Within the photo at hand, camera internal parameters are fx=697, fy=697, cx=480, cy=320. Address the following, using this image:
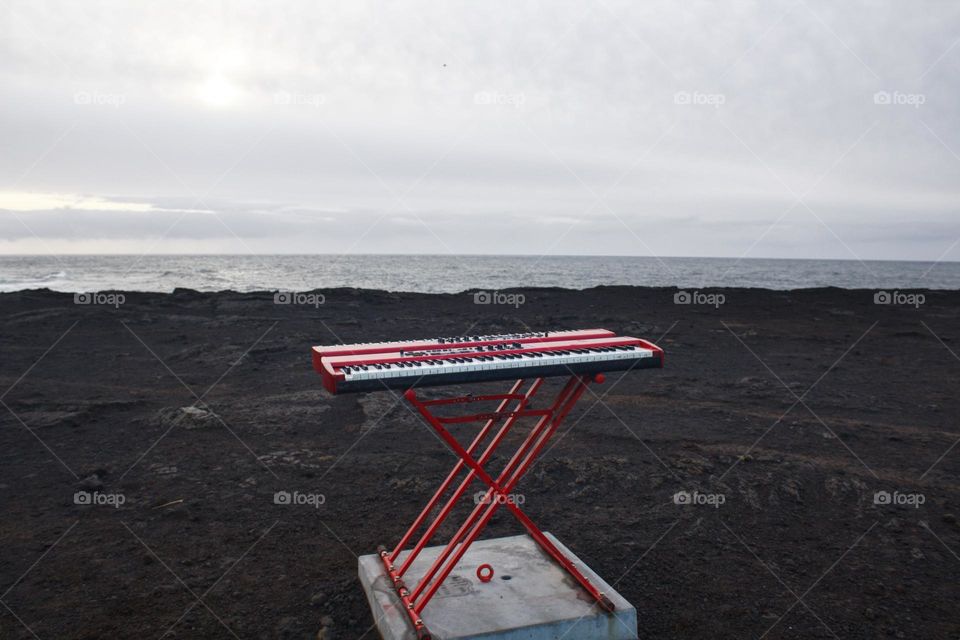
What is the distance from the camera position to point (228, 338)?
18.8 m

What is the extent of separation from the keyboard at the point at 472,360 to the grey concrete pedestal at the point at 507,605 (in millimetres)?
1863

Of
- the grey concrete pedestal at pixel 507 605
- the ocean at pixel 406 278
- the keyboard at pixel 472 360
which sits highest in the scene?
the ocean at pixel 406 278

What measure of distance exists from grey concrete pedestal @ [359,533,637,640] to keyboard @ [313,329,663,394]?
1.86 meters

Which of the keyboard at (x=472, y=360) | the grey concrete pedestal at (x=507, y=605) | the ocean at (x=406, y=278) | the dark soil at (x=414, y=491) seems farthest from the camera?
the ocean at (x=406, y=278)

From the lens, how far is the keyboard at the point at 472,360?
4.45 metres

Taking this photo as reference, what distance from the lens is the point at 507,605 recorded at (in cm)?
539

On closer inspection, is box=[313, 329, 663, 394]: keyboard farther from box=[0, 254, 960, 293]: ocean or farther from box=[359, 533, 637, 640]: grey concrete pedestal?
box=[0, 254, 960, 293]: ocean

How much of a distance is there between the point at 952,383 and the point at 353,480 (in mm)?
12634

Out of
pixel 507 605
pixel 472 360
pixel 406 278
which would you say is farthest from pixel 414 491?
pixel 406 278

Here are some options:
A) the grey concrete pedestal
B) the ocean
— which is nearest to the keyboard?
the grey concrete pedestal

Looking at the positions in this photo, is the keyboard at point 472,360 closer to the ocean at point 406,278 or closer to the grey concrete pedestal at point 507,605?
the grey concrete pedestal at point 507,605

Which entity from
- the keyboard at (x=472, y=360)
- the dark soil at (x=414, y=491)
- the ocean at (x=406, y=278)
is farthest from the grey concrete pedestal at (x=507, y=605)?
the ocean at (x=406, y=278)

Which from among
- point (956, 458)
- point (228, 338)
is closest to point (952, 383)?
point (956, 458)

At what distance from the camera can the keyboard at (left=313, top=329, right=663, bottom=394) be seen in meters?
4.45
